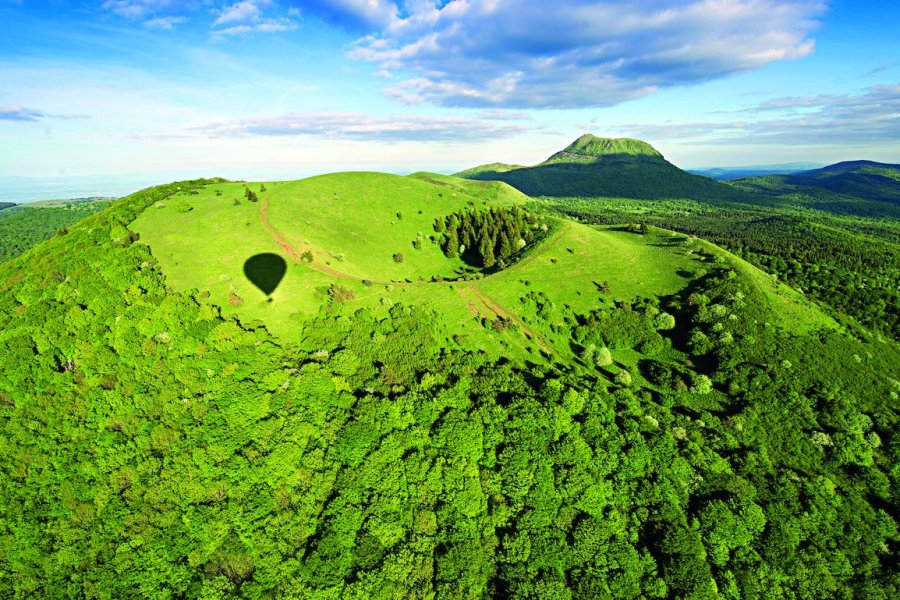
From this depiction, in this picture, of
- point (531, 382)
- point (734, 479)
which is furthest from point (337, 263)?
point (734, 479)

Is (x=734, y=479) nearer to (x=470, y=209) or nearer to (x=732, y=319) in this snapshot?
(x=732, y=319)

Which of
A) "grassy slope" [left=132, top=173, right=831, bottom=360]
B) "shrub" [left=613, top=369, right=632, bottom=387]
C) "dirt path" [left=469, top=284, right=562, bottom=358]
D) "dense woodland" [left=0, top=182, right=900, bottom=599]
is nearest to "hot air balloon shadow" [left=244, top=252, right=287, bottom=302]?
"grassy slope" [left=132, top=173, right=831, bottom=360]

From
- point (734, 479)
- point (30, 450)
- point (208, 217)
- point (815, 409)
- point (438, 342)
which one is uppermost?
point (208, 217)

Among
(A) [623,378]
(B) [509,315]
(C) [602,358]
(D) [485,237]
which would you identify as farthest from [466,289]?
(A) [623,378]

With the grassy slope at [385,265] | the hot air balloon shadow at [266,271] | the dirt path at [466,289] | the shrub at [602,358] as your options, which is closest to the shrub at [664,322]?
the grassy slope at [385,265]

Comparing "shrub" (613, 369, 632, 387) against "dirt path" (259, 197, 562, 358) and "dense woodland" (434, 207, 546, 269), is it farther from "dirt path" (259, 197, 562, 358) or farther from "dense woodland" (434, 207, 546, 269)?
"dense woodland" (434, 207, 546, 269)

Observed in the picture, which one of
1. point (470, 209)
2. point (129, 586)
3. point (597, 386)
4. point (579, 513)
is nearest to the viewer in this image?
point (129, 586)
